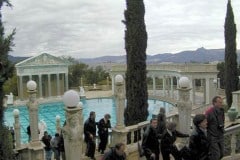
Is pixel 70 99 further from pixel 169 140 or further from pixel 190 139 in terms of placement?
pixel 169 140

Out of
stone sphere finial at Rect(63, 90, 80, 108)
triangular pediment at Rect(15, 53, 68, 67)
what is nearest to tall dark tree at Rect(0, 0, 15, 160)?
stone sphere finial at Rect(63, 90, 80, 108)

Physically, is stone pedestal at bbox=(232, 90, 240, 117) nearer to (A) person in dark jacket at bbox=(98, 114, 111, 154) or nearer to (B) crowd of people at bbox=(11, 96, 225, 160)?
(A) person in dark jacket at bbox=(98, 114, 111, 154)

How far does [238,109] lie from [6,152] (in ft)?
52.5

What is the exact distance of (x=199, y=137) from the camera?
7.16 meters

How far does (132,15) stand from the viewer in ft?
47.3

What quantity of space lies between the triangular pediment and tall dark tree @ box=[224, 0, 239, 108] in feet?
Result: 104

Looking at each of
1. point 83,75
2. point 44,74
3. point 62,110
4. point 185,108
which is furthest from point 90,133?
point 83,75

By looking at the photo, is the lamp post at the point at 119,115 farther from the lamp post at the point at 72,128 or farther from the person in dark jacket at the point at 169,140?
the lamp post at the point at 72,128

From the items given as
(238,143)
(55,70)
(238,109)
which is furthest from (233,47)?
(55,70)

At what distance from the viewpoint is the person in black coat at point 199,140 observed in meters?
7.09

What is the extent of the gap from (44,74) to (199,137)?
46257 millimetres

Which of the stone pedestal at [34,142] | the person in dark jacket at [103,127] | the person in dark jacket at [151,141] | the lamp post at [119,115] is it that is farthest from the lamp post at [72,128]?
the lamp post at [119,115]

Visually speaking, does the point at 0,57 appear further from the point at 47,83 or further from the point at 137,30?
the point at 47,83

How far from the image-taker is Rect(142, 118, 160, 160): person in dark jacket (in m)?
7.95
